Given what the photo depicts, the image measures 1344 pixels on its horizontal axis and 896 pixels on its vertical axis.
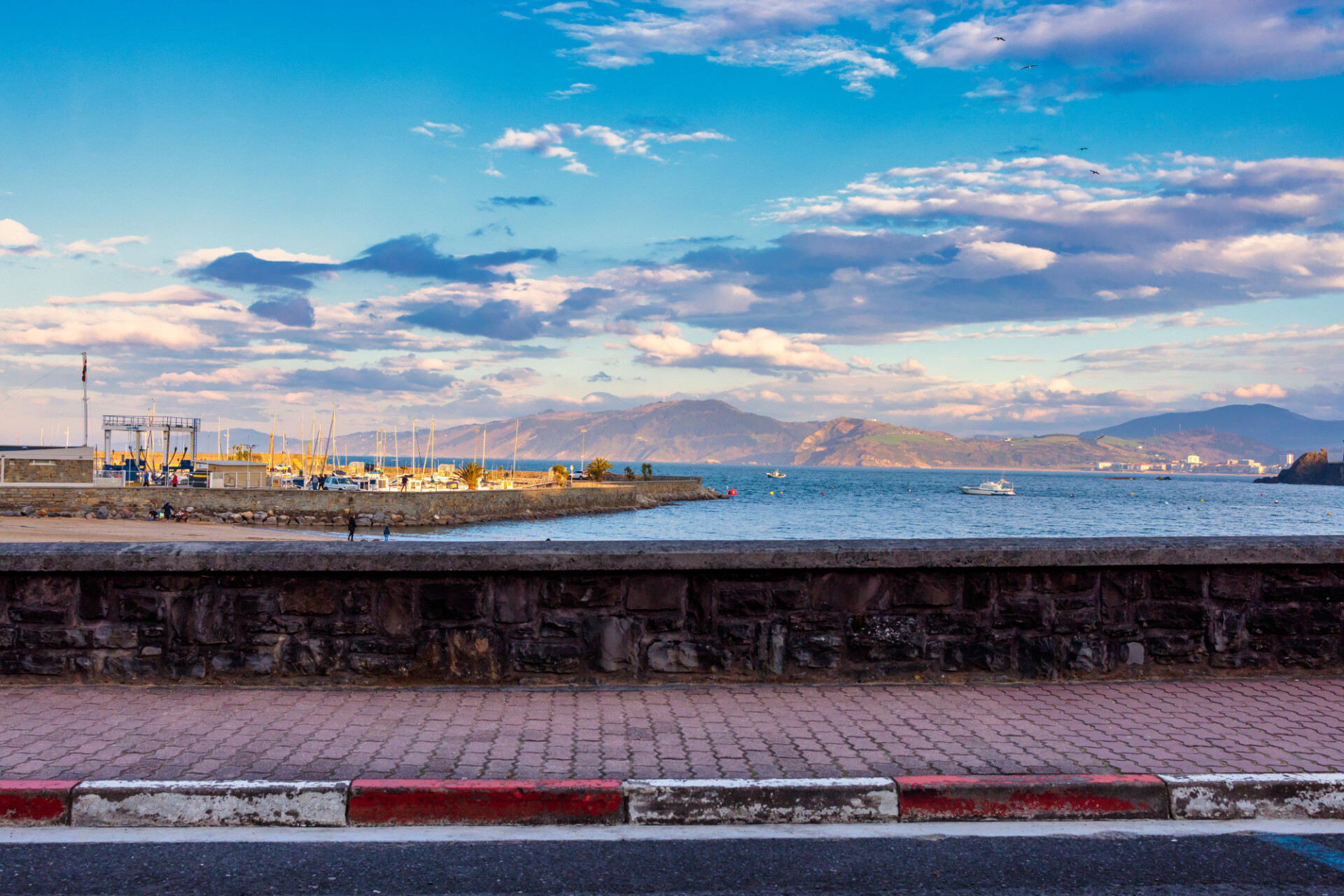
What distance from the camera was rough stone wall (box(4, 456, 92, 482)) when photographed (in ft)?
169

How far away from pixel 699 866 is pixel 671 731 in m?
1.49

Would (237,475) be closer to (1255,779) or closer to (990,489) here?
(1255,779)

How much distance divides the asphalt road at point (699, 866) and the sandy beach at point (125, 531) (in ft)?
117

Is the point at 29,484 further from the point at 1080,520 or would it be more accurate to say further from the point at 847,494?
the point at 847,494

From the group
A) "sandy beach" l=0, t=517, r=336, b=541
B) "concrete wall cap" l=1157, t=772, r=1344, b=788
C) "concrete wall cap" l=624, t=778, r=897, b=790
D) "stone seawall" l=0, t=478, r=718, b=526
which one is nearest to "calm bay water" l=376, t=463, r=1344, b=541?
"stone seawall" l=0, t=478, r=718, b=526

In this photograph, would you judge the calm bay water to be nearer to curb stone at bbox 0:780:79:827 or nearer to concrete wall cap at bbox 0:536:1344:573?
concrete wall cap at bbox 0:536:1344:573

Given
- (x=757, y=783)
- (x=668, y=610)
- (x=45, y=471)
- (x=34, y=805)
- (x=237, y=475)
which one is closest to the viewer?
(x=34, y=805)

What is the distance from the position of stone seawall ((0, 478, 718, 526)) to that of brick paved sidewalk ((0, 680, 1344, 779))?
163 feet

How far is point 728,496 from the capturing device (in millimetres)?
113875

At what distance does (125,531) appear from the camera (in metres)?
42.2

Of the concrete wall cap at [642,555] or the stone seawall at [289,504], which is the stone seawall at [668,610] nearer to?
the concrete wall cap at [642,555]

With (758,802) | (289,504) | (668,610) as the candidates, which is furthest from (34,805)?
(289,504)

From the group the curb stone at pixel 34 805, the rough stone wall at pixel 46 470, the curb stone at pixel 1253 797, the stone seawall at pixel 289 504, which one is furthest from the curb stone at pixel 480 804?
the rough stone wall at pixel 46 470

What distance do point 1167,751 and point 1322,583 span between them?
2.70m
